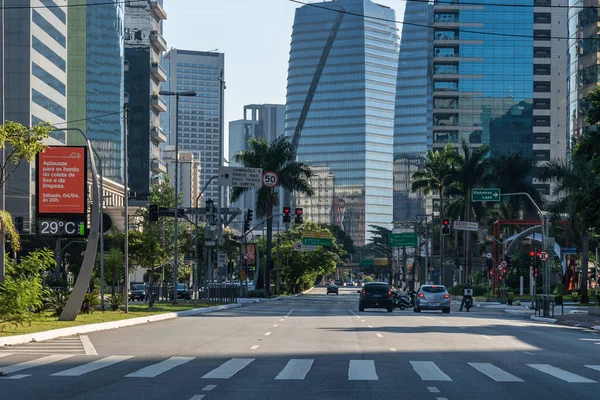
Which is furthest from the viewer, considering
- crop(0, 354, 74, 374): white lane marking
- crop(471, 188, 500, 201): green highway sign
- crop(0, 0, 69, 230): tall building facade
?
crop(0, 0, 69, 230): tall building facade

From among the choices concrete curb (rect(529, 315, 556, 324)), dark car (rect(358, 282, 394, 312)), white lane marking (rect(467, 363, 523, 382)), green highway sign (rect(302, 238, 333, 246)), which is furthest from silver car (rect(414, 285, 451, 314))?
green highway sign (rect(302, 238, 333, 246))

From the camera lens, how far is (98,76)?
135125 millimetres

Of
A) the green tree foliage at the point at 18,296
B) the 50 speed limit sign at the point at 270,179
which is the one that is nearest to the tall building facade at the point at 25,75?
the 50 speed limit sign at the point at 270,179

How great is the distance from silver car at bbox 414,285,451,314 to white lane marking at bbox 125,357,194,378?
122ft

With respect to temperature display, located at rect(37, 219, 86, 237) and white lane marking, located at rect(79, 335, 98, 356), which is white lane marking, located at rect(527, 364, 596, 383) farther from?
Answer: temperature display, located at rect(37, 219, 86, 237)

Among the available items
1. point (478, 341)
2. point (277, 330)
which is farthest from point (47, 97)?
point (478, 341)

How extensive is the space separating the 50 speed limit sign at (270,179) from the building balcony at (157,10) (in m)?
68.2

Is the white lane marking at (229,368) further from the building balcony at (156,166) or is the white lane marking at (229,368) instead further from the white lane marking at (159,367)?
the building balcony at (156,166)

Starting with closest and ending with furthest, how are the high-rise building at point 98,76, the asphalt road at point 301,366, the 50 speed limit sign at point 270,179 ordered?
1. the asphalt road at point 301,366
2. the 50 speed limit sign at point 270,179
3. the high-rise building at point 98,76

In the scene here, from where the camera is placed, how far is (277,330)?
33000 millimetres

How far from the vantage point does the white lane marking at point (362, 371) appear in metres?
16.9

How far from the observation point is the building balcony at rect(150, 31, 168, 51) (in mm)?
148125

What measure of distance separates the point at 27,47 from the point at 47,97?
695 cm

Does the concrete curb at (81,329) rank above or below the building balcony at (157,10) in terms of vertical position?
below
